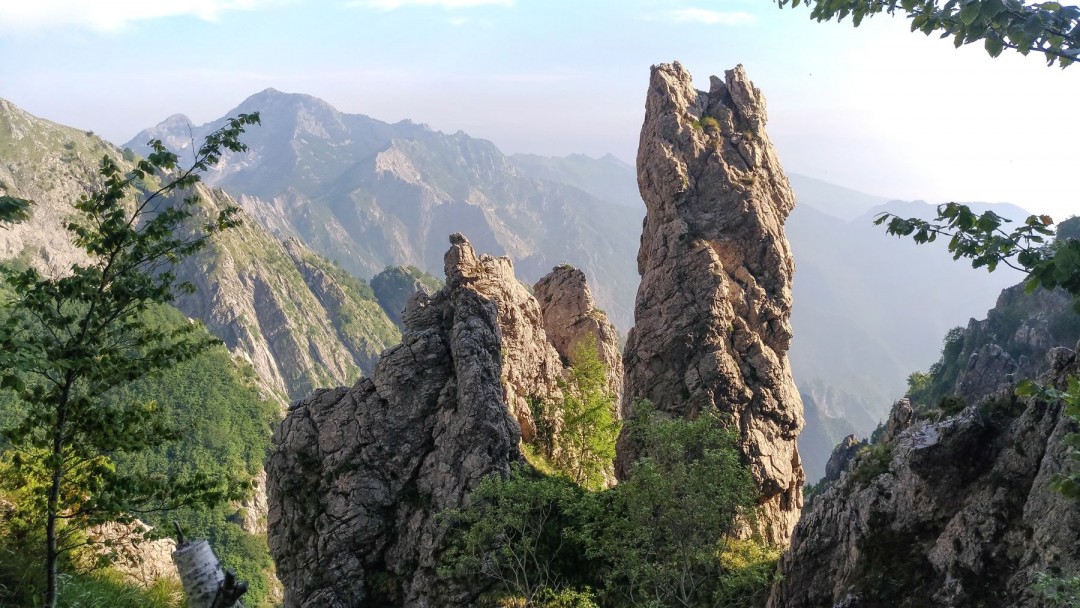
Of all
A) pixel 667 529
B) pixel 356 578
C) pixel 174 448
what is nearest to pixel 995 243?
pixel 667 529

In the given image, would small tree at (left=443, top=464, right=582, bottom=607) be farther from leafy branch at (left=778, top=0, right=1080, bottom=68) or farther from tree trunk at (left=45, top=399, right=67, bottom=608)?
leafy branch at (left=778, top=0, right=1080, bottom=68)

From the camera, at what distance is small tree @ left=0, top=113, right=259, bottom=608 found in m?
15.0

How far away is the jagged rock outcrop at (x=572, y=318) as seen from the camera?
8256 cm

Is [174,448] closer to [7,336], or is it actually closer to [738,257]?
[738,257]

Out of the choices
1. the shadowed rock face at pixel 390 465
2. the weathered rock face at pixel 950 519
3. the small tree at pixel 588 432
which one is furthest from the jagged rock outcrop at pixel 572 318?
the weathered rock face at pixel 950 519

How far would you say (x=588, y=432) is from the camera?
205 ft

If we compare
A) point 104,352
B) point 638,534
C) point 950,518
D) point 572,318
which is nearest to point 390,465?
point 638,534

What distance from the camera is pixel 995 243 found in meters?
11.0

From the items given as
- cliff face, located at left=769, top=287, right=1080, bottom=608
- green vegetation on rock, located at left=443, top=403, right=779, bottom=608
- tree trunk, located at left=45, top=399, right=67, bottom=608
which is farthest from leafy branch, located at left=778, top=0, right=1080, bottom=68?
green vegetation on rock, located at left=443, top=403, right=779, bottom=608

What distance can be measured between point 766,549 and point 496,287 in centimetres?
3525

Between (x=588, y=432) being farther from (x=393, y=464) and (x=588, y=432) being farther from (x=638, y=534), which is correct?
(x=638, y=534)

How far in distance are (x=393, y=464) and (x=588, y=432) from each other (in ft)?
69.1

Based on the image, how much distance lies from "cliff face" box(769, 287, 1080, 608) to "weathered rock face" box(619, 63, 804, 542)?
1998 cm

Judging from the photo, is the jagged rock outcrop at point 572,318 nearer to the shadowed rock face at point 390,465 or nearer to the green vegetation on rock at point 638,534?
the shadowed rock face at point 390,465
